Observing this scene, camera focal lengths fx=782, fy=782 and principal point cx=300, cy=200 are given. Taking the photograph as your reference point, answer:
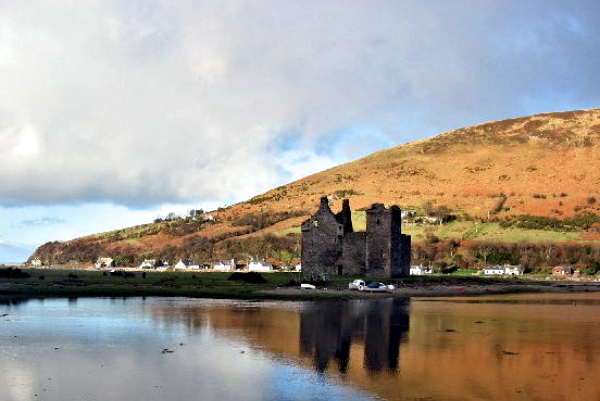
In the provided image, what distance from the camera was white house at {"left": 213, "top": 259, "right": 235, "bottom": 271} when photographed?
379ft

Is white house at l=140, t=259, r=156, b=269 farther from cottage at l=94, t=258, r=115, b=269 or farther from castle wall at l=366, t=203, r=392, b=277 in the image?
castle wall at l=366, t=203, r=392, b=277

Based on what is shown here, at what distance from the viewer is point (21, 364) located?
84.5 ft

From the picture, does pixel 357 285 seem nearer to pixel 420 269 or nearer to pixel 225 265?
pixel 420 269

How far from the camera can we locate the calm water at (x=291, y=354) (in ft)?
73.6

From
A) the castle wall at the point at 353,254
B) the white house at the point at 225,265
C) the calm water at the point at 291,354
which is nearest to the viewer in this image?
the calm water at the point at 291,354

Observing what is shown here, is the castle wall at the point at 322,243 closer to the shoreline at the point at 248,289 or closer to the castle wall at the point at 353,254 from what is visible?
the castle wall at the point at 353,254

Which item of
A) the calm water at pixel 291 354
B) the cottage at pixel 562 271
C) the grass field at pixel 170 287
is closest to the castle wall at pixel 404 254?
the grass field at pixel 170 287

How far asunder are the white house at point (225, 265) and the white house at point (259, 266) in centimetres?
390

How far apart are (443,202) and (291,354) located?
123m

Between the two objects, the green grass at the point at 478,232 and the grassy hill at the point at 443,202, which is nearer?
the green grass at the point at 478,232

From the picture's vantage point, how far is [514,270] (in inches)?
4316

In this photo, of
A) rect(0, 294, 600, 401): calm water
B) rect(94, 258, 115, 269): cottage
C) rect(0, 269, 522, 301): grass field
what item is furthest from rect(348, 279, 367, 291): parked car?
rect(94, 258, 115, 269): cottage

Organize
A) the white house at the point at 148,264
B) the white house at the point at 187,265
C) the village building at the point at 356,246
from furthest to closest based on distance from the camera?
the white house at the point at 148,264 → the white house at the point at 187,265 → the village building at the point at 356,246

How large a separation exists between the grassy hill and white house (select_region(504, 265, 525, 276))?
9.27 metres
